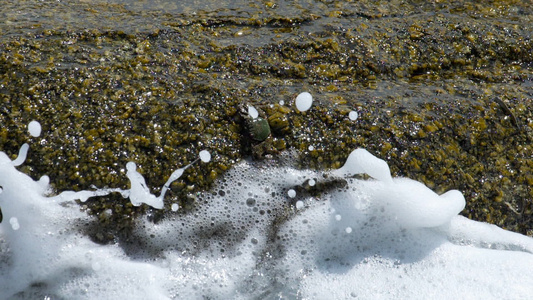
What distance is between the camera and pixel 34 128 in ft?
8.38

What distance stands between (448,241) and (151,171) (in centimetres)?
181

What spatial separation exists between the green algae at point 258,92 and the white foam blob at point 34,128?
3 cm

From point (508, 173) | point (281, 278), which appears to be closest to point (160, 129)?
point (281, 278)

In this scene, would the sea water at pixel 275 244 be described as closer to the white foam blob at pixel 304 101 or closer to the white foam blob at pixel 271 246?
the white foam blob at pixel 271 246

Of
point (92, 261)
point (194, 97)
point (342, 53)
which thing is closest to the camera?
point (92, 261)

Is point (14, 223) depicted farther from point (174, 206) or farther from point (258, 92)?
point (258, 92)

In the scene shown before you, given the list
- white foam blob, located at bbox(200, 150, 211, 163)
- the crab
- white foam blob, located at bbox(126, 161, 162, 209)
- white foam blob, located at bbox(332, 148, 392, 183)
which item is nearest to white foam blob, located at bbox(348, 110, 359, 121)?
white foam blob, located at bbox(332, 148, 392, 183)

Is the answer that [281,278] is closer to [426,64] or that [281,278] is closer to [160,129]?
[160,129]

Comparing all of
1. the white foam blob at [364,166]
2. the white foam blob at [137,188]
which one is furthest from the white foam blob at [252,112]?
the white foam blob at [137,188]

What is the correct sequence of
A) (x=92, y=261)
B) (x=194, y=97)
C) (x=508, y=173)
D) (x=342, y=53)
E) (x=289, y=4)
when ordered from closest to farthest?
(x=92, y=261), (x=194, y=97), (x=508, y=173), (x=342, y=53), (x=289, y=4)

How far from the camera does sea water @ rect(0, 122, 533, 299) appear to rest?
251 centimetres

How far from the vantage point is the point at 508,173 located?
9.75 ft

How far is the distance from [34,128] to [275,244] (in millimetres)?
1475

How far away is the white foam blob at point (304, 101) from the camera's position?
2836mm
